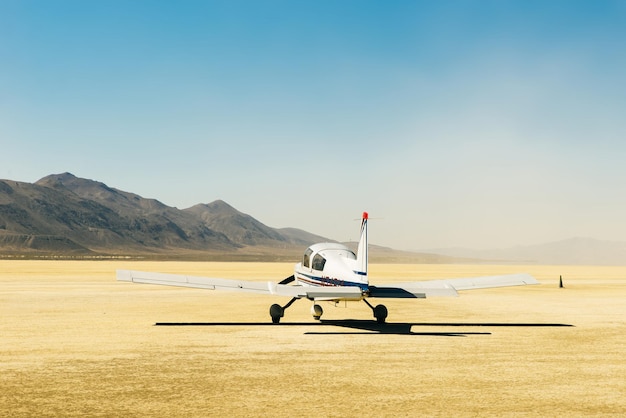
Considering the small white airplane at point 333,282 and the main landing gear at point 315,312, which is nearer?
the small white airplane at point 333,282

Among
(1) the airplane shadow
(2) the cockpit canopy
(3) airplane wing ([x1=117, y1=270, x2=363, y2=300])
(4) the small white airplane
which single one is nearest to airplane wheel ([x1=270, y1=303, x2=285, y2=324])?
(4) the small white airplane

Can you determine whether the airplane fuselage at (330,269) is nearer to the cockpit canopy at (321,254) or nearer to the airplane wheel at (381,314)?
the cockpit canopy at (321,254)

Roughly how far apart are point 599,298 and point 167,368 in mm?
31870

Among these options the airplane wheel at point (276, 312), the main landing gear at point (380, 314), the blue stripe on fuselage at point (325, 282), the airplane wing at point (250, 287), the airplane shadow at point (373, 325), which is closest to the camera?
the airplane wing at point (250, 287)

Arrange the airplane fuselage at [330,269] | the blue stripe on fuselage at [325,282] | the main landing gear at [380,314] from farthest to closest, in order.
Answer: the main landing gear at [380,314], the airplane fuselage at [330,269], the blue stripe on fuselage at [325,282]

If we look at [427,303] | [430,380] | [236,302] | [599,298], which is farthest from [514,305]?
[430,380]

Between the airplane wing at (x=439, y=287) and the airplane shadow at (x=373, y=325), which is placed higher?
the airplane wing at (x=439, y=287)

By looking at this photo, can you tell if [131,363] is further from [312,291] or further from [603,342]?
[603,342]

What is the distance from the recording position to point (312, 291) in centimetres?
1964

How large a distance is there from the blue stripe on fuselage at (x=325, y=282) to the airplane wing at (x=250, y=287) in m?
0.47

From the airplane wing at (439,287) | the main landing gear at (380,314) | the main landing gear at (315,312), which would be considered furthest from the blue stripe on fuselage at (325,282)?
the main landing gear at (380,314)

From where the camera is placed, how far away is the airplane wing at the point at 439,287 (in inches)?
802

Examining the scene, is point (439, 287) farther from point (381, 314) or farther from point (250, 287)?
point (250, 287)

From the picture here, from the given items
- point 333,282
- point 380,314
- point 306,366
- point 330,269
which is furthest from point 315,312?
point 306,366
